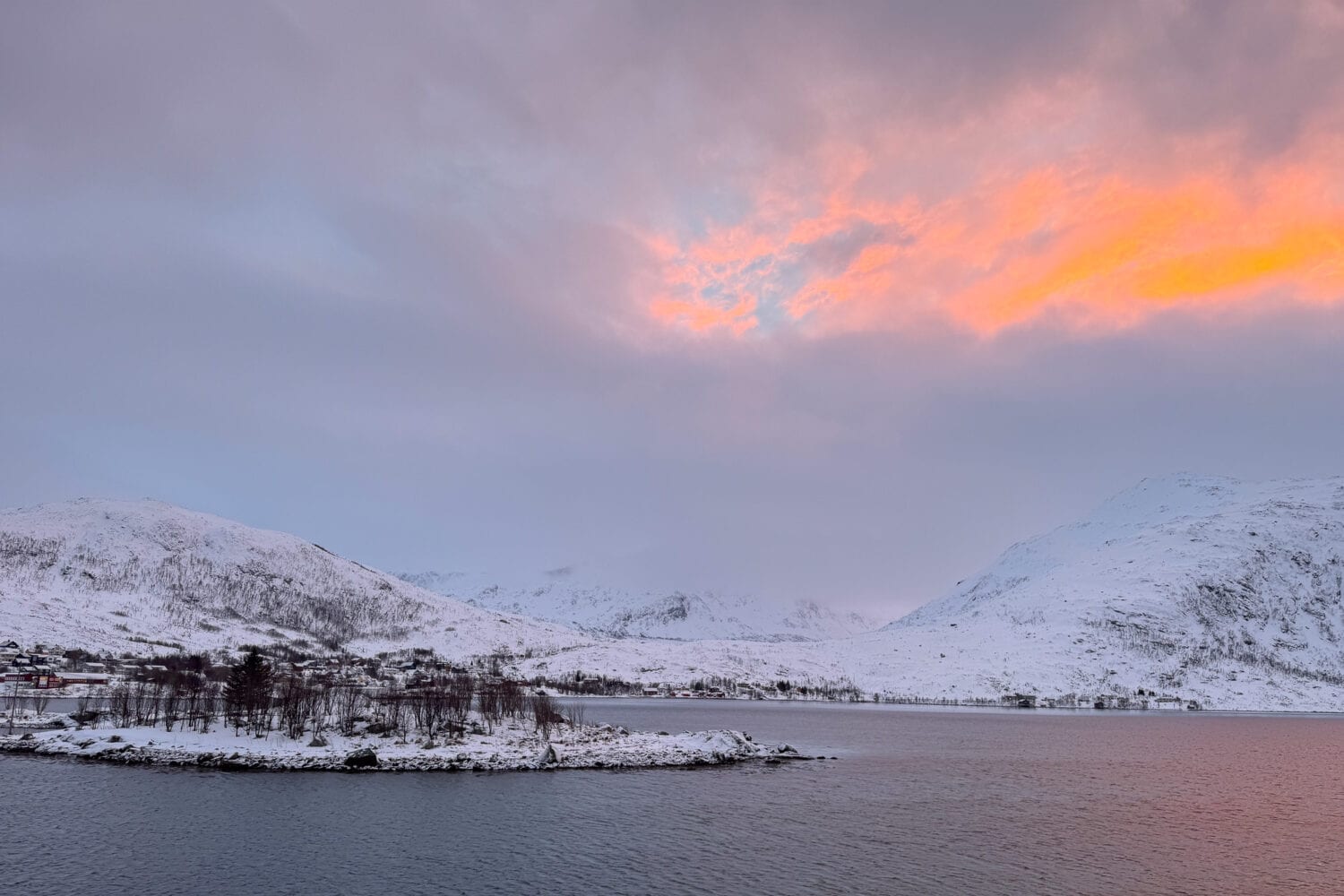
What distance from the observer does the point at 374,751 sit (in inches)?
3802

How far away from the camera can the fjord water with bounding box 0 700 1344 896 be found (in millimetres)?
49875

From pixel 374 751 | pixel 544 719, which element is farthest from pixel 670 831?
pixel 544 719

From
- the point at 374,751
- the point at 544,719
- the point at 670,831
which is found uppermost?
the point at 544,719

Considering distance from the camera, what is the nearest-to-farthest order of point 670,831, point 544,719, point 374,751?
point 670,831 < point 374,751 < point 544,719

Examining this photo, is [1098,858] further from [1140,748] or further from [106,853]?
[1140,748]

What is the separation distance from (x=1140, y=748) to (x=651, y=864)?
132m

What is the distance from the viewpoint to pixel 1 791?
7262 cm

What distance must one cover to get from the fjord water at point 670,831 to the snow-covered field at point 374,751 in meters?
4.98

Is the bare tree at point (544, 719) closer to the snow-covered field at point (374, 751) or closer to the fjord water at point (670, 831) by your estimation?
the snow-covered field at point (374, 751)

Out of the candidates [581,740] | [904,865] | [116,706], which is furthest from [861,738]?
[116,706]

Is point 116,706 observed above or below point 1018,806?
above

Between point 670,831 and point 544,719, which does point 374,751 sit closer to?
point 544,719

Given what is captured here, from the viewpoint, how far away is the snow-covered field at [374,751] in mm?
95188

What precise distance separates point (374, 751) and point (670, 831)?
4698 centimetres
